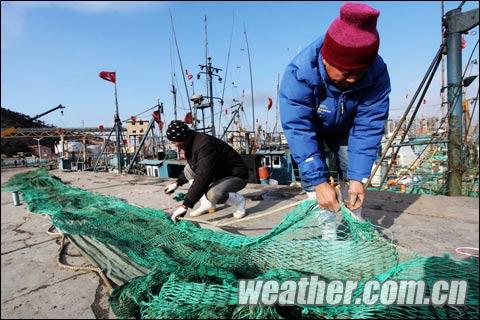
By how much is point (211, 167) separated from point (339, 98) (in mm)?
1605

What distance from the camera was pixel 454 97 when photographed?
4.53 metres

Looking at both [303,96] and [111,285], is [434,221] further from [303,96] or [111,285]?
[111,285]

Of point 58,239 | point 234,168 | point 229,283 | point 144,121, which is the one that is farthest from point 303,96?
point 144,121

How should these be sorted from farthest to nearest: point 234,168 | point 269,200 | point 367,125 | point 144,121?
1. point 144,121
2. point 269,200
3. point 234,168
4. point 367,125

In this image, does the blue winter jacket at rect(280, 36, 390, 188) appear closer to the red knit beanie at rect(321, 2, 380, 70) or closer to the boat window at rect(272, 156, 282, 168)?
the red knit beanie at rect(321, 2, 380, 70)

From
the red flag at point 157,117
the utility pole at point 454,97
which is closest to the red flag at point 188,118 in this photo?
the red flag at point 157,117

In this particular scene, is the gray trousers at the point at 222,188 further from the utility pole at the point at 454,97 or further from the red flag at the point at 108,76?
the red flag at the point at 108,76

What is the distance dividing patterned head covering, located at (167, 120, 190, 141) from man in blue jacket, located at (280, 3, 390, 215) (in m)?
1.63

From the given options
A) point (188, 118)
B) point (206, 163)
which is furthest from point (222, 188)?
point (188, 118)

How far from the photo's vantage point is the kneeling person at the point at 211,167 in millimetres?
3232

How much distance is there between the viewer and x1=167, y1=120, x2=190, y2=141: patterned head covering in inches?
133

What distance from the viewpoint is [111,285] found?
187cm

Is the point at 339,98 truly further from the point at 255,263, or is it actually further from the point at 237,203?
the point at 237,203

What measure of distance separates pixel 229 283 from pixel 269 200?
3136 mm
